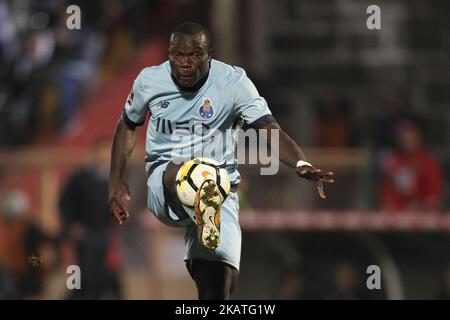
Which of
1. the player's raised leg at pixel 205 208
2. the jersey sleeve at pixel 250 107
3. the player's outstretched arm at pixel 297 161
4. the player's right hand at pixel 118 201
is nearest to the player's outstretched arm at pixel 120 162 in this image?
the player's right hand at pixel 118 201

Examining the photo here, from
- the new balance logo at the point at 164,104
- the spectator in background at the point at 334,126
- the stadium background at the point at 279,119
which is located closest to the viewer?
the new balance logo at the point at 164,104

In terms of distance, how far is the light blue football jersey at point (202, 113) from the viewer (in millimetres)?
6965

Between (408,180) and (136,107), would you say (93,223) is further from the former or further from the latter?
(136,107)

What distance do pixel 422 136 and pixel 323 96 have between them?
1578 mm

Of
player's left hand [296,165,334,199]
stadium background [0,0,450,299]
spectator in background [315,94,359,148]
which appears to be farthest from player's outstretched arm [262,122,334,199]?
spectator in background [315,94,359,148]

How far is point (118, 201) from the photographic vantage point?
7051 mm

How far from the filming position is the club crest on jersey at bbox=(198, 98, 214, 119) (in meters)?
6.96

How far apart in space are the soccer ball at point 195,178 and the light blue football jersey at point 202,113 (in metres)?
0.29

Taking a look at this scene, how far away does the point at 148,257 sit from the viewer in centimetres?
1242

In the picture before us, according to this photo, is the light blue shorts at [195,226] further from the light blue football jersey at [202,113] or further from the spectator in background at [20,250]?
the spectator in background at [20,250]

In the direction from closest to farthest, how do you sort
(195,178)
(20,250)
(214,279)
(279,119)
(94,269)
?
(195,178), (214,279), (94,269), (20,250), (279,119)

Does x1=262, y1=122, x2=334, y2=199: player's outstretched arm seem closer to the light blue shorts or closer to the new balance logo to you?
the light blue shorts

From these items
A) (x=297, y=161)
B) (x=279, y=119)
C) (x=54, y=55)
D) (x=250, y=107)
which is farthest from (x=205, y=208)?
(x=54, y=55)

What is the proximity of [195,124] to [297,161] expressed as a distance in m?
0.67
